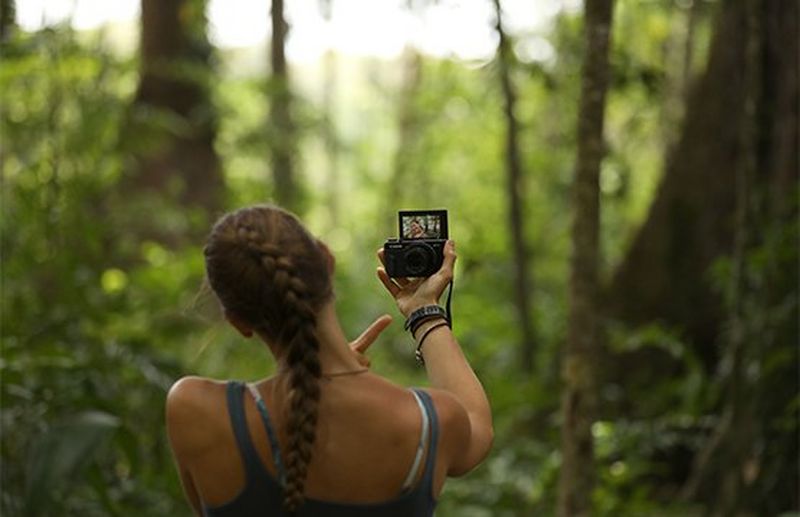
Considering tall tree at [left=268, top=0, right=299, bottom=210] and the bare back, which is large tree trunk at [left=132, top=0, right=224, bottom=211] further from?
the bare back

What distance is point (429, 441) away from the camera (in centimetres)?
280

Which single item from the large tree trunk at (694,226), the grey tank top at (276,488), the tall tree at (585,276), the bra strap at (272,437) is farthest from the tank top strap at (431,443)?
the large tree trunk at (694,226)

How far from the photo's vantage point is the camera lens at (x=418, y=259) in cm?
305

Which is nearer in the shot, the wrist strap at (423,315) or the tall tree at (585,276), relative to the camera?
the wrist strap at (423,315)

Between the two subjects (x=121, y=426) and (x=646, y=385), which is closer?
(x=121, y=426)

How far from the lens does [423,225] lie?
313 cm

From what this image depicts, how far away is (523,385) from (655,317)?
1.90m

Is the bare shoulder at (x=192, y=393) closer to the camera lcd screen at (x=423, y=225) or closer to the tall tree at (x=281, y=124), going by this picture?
the camera lcd screen at (x=423, y=225)

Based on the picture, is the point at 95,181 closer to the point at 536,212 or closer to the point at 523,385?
the point at 523,385

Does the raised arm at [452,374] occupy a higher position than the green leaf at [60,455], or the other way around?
the raised arm at [452,374]


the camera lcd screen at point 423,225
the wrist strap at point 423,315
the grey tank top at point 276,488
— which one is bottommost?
the grey tank top at point 276,488

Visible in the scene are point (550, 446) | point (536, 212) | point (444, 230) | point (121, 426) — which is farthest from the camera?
point (536, 212)

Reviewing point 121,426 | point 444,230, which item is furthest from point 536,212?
point 444,230

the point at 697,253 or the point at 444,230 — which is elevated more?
the point at 444,230
